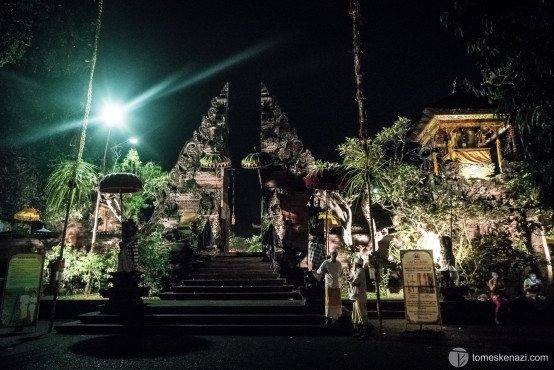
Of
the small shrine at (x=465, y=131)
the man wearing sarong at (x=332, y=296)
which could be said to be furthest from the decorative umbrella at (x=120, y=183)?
the small shrine at (x=465, y=131)

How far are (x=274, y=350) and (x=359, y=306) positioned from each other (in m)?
2.20

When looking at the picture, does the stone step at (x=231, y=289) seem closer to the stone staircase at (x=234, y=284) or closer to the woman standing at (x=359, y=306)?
the stone staircase at (x=234, y=284)

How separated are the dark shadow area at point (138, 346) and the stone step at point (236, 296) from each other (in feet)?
9.77

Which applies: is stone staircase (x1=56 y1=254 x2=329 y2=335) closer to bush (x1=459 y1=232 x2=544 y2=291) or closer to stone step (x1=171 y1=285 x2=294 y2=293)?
stone step (x1=171 y1=285 x2=294 y2=293)

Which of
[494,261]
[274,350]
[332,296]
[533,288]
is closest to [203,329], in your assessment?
[274,350]

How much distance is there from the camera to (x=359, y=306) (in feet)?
22.7

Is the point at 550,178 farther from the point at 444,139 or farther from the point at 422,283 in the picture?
the point at 444,139

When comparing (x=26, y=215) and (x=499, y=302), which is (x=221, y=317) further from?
(x=26, y=215)

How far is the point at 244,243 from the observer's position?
20953mm

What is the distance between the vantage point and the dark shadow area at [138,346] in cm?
554

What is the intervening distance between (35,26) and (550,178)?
1894cm

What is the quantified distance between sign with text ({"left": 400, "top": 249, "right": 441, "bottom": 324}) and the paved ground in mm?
365

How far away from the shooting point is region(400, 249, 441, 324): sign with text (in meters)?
7.03

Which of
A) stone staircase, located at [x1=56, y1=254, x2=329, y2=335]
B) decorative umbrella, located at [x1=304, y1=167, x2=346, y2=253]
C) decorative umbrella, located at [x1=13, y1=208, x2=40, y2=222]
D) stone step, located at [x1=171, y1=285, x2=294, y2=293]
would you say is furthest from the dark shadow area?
decorative umbrella, located at [x1=13, y1=208, x2=40, y2=222]
